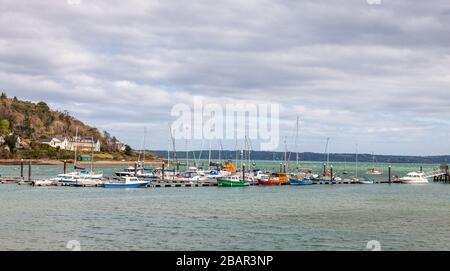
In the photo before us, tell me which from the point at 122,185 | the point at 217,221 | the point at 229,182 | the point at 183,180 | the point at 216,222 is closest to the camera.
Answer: the point at 216,222

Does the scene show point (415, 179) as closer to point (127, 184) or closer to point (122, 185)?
point (127, 184)

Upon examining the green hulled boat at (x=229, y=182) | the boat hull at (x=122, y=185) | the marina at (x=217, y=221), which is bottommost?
the marina at (x=217, y=221)

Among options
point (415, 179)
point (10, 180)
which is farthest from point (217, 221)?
point (415, 179)

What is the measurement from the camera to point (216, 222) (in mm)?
51625

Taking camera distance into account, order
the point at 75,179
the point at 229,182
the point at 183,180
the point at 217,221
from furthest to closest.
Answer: the point at 183,180 < the point at 229,182 < the point at 75,179 < the point at 217,221

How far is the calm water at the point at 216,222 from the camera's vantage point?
4019 centimetres

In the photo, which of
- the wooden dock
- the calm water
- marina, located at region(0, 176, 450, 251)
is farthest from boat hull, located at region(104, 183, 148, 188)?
the wooden dock

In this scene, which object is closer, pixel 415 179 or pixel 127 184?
pixel 127 184

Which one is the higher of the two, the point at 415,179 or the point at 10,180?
the point at 415,179

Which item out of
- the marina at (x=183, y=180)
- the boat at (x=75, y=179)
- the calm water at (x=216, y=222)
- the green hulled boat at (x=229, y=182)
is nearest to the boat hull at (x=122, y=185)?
Result: the marina at (x=183, y=180)

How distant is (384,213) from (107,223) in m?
28.8

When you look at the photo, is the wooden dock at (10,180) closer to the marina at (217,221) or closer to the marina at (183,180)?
the marina at (183,180)
